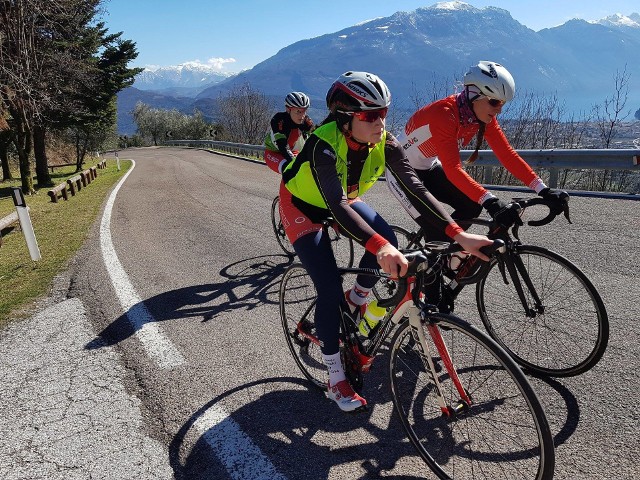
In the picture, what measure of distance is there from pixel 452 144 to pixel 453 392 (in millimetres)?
1940

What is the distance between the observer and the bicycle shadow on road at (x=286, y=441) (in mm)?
2396

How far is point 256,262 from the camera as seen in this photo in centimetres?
625

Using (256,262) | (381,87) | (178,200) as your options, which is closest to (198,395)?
(381,87)

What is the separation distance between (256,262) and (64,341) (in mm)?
2742

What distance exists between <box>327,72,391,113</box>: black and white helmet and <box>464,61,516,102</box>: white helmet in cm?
109

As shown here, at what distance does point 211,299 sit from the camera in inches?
196

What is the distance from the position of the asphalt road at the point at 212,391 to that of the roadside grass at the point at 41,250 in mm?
275

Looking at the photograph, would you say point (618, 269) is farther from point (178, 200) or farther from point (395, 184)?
point (178, 200)

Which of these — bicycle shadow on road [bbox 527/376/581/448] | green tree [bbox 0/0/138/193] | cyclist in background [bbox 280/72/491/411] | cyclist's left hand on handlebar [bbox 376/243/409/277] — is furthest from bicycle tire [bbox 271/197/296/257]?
green tree [bbox 0/0/138/193]

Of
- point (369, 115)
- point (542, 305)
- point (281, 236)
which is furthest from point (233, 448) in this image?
point (281, 236)

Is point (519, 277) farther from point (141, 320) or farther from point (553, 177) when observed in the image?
point (553, 177)

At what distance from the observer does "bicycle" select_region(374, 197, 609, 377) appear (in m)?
2.97

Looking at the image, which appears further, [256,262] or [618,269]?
[256,262]

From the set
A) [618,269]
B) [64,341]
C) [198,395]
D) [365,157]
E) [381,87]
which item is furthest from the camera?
[618,269]
